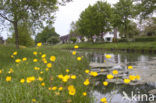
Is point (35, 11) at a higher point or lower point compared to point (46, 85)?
higher

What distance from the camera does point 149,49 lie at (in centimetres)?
2233

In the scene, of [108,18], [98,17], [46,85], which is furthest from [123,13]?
[46,85]

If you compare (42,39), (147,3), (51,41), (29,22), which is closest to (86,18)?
(147,3)

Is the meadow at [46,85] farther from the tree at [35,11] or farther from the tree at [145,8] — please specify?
the tree at [145,8]

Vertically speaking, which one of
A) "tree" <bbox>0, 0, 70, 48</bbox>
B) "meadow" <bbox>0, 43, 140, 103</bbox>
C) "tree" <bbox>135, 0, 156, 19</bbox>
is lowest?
"meadow" <bbox>0, 43, 140, 103</bbox>

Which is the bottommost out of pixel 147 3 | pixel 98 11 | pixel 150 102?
pixel 150 102

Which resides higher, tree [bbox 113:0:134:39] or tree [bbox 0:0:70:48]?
tree [bbox 113:0:134:39]

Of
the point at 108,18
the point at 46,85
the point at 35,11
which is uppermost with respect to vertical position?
the point at 108,18

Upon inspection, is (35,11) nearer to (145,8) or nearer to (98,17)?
(145,8)

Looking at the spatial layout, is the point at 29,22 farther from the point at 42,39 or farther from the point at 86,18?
the point at 42,39

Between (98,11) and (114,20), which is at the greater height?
(98,11)

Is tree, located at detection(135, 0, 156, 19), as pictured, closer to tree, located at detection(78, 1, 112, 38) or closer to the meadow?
tree, located at detection(78, 1, 112, 38)

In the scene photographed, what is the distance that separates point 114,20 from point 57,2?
87.5 ft

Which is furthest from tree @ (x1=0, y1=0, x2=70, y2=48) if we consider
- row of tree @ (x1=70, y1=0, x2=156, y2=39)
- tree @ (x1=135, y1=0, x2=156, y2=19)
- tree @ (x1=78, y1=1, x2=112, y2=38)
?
tree @ (x1=78, y1=1, x2=112, y2=38)
